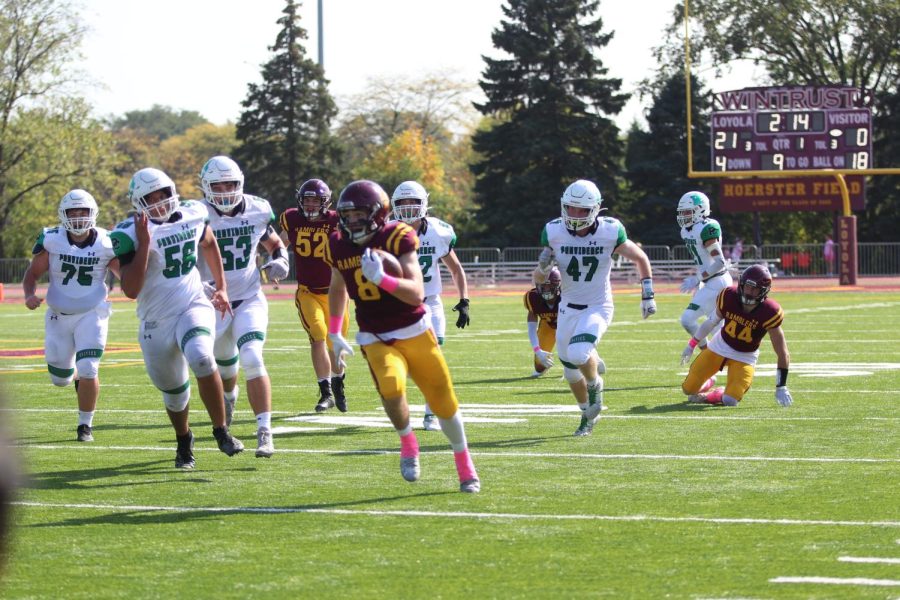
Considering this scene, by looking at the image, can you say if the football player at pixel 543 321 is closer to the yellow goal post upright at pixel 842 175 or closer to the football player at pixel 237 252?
the football player at pixel 237 252

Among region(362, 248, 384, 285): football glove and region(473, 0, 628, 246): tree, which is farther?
region(473, 0, 628, 246): tree

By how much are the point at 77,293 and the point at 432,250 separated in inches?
104

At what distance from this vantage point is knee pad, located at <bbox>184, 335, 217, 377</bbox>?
7984 mm

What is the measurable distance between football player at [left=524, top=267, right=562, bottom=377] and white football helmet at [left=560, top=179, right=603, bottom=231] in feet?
15.4

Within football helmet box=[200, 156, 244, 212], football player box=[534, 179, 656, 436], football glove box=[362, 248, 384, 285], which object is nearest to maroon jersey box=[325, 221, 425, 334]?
football glove box=[362, 248, 384, 285]

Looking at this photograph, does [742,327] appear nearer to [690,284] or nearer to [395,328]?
[690,284]

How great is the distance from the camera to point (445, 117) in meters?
80.6

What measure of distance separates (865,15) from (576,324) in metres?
52.8

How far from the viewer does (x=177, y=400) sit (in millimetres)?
8242

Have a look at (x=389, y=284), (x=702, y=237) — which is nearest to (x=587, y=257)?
(x=389, y=284)

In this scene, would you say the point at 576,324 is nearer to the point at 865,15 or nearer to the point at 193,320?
the point at 193,320

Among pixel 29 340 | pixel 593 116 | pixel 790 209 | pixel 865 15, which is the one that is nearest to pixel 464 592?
pixel 29 340

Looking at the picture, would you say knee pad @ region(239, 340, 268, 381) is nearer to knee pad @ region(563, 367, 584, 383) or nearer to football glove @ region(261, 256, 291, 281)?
football glove @ region(261, 256, 291, 281)

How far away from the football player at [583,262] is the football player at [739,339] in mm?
1737
